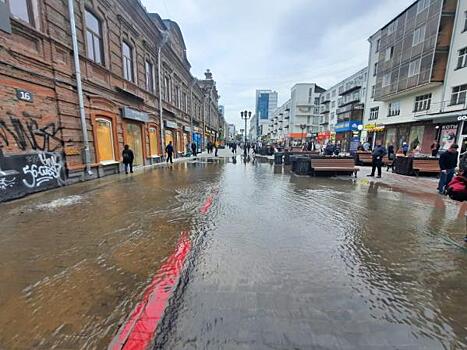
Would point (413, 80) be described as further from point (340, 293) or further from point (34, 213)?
point (34, 213)

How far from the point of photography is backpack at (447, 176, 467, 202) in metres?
3.79

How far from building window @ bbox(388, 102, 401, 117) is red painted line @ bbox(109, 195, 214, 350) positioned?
109 feet

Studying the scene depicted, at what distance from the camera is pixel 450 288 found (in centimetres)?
263

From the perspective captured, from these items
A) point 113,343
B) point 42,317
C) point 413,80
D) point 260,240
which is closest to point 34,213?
point 42,317

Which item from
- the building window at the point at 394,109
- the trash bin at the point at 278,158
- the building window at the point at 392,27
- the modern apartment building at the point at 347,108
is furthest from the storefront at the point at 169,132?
the building window at the point at 392,27

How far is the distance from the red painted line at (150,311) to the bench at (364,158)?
17.8 meters

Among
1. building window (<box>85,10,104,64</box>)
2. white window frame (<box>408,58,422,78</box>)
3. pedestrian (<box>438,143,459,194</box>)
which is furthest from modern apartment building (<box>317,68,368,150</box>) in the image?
building window (<box>85,10,104,64</box>)

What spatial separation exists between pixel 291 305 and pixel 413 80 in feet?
99.5

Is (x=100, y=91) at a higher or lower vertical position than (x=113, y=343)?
higher

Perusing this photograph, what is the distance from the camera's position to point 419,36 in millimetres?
Answer: 23031

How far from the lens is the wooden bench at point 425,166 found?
11472 mm

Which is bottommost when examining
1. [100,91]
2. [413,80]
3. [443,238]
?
[443,238]

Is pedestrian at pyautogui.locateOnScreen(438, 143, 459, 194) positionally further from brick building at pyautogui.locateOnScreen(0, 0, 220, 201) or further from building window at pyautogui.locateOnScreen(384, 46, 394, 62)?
building window at pyautogui.locateOnScreen(384, 46, 394, 62)

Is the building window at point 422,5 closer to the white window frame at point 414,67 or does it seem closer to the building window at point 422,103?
the white window frame at point 414,67
